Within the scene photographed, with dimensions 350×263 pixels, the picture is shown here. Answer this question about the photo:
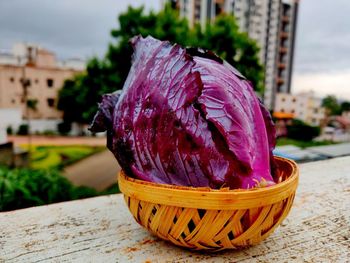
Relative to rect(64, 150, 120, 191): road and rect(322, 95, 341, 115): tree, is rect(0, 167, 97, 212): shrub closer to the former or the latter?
rect(64, 150, 120, 191): road

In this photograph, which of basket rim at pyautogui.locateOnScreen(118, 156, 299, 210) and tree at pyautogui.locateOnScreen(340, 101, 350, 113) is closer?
basket rim at pyautogui.locateOnScreen(118, 156, 299, 210)

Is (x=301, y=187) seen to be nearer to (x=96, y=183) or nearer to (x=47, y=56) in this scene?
(x=96, y=183)

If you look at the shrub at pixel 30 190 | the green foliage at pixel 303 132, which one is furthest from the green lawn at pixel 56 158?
the green foliage at pixel 303 132

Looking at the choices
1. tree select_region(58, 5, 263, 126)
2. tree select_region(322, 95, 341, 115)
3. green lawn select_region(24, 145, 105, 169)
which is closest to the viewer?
tree select_region(58, 5, 263, 126)

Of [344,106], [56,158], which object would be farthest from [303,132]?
[344,106]

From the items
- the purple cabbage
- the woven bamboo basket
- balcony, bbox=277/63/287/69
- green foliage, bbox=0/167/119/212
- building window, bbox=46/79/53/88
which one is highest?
the purple cabbage

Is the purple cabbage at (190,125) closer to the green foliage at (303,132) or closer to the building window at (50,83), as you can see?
the green foliage at (303,132)

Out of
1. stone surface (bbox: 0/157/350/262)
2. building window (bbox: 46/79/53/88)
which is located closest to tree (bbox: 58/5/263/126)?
stone surface (bbox: 0/157/350/262)
